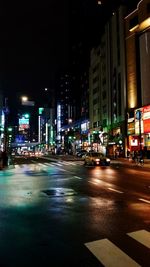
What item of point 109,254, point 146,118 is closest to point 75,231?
point 109,254

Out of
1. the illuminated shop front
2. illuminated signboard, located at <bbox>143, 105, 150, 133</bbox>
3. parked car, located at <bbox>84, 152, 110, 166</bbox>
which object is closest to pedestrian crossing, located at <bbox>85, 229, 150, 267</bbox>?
parked car, located at <bbox>84, 152, 110, 166</bbox>

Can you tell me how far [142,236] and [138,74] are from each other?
6814 cm

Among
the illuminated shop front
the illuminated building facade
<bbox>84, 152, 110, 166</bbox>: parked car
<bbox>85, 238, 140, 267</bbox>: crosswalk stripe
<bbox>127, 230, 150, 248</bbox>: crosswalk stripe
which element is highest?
the illuminated building facade

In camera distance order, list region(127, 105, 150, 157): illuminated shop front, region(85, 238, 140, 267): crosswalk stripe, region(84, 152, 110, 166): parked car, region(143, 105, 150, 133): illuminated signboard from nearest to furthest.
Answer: region(85, 238, 140, 267): crosswalk stripe → region(84, 152, 110, 166): parked car → region(143, 105, 150, 133): illuminated signboard → region(127, 105, 150, 157): illuminated shop front

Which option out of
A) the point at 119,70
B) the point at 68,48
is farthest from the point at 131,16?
the point at 68,48

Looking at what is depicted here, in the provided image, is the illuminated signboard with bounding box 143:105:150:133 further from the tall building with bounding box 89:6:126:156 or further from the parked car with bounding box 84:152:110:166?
the parked car with bounding box 84:152:110:166

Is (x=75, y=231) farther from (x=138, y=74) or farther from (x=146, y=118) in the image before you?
(x=138, y=74)

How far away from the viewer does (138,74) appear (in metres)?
73.6

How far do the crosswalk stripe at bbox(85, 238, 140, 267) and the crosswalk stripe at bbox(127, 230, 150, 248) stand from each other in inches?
23.6

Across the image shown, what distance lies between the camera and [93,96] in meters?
118

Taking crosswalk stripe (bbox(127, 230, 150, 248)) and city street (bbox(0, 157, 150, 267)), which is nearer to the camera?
city street (bbox(0, 157, 150, 267))

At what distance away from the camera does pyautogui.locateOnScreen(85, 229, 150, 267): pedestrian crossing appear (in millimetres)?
5883

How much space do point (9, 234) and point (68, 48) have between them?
177 meters

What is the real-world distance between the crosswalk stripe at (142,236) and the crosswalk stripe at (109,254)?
0.60 metres
